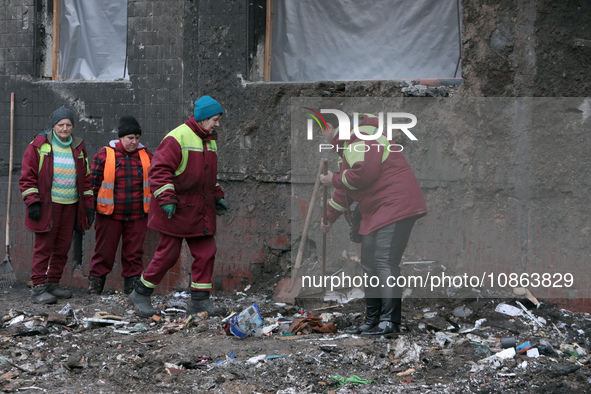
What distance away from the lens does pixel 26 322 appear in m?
6.28

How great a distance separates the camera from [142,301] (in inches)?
254

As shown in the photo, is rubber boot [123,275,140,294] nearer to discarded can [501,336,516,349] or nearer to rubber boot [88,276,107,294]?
rubber boot [88,276,107,294]

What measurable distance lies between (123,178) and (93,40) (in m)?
2.21

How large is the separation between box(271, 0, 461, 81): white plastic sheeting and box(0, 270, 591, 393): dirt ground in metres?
2.34

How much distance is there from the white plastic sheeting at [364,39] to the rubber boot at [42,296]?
325cm

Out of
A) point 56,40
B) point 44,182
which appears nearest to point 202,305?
point 44,182

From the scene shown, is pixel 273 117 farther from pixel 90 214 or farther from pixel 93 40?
pixel 93 40

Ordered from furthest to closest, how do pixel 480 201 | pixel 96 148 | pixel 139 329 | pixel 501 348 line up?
pixel 96 148, pixel 480 201, pixel 139 329, pixel 501 348

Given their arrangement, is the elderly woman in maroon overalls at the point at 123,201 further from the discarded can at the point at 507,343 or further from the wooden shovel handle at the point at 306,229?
the discarded can at the point at 507,343

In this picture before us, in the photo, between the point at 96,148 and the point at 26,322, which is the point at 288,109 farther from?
the point at 26,322

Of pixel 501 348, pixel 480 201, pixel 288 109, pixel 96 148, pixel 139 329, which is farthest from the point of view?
pixel 96 148

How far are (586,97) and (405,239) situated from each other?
219 cm

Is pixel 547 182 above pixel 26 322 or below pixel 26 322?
above

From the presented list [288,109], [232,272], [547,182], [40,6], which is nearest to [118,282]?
[232,272]
